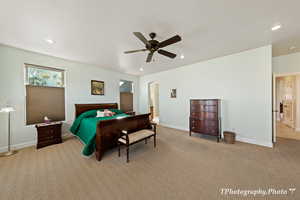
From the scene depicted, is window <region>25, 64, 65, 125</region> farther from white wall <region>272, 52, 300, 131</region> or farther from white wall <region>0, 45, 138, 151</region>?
white wall <region>272, 52, 300, 131</region>

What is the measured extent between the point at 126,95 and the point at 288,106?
25.7 ft

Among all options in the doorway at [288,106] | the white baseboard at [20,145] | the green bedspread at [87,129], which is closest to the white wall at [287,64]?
the doorway at [288,106]

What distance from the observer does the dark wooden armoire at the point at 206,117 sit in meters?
3.57

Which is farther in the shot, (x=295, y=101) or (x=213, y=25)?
(x=295, y=101)

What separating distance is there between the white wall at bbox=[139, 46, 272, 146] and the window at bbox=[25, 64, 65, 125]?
15.4 ft

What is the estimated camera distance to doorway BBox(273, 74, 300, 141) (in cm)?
403

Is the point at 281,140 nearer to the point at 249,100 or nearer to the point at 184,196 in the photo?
the point at 249,100

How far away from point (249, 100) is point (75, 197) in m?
4.63

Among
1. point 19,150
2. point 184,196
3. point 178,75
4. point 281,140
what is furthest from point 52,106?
point 281,140

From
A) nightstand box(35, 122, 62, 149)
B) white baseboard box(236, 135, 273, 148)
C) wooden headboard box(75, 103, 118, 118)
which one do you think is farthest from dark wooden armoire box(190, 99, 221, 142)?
nightstand box(35, 122, 62, 149)

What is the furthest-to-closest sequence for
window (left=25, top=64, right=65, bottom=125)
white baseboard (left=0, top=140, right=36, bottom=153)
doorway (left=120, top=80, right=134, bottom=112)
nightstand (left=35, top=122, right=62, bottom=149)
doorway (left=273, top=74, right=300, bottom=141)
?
doorway (left=120, top=80, right=134, bottom=112), doorway (left=273, top=74, right=300, bottom=141), window (left=25, top=64, right=65, bottom=125), nightstand (left=35, top=122, right=62, bottom=149), white baseboard (left=0, top=140, right=36, bottom=153)

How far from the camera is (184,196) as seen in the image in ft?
5.13

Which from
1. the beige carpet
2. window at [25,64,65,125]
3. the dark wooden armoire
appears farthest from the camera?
the dark wooden armoire

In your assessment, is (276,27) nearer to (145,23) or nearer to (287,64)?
(287,64)
